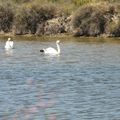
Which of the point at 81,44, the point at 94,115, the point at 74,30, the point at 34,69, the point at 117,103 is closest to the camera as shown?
the point at 94,115

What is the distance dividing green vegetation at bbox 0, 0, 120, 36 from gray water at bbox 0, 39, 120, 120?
17895 millimetres

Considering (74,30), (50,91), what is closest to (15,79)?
(50,91)

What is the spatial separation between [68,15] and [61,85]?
138 ft

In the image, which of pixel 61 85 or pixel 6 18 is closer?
pixel 61 85

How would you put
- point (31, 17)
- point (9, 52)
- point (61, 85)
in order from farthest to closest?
point (31, 17) → point (9, 52) → point (61, 85)

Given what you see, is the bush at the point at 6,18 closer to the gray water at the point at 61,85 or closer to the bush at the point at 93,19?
the bush at the point at 93,19

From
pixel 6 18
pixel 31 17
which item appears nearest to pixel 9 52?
pixel 31 17

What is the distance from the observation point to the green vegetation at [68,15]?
59.7 m

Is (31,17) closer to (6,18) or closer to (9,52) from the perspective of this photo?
(6,18)

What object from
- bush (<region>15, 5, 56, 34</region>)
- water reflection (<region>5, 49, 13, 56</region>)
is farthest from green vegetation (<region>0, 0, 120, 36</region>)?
water reflection (<region>5, 49, 13, 56</region>)

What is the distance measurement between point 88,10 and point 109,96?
137 feet

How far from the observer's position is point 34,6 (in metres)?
66.6

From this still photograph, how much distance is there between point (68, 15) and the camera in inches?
2601

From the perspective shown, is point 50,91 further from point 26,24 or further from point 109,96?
point 26,24
